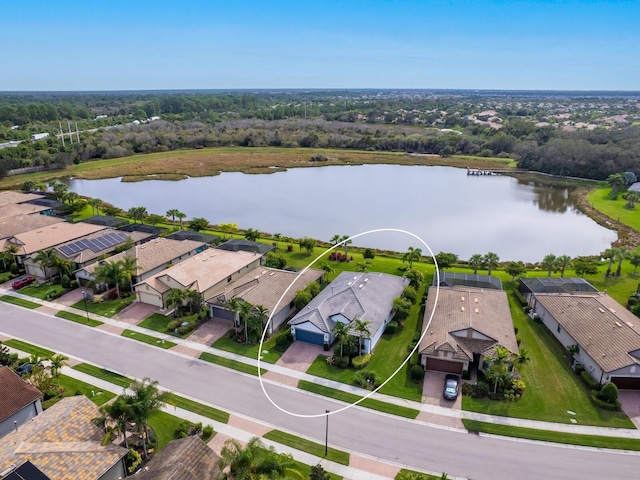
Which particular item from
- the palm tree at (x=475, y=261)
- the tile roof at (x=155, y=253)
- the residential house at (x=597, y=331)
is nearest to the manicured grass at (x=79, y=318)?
the tile roof at (x=155, y=253)

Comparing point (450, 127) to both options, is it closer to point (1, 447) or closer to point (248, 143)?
point (248, 143)

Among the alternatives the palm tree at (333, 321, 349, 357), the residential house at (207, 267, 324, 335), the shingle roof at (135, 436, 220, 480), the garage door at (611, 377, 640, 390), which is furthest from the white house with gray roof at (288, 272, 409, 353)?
the garage door at (611, 377, 640, 390)

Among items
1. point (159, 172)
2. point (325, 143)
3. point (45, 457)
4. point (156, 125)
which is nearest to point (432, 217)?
point (45, 457)

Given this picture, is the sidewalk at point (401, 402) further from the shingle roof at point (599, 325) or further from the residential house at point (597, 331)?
the shingle roof at point (599, 325)

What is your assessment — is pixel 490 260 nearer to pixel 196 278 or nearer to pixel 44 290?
pixel 196 278

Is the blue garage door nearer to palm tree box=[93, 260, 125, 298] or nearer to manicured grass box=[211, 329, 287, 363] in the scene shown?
manicured grass box=[211, 329, 287, 363]

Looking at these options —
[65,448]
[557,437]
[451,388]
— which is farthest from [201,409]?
[557,437]
